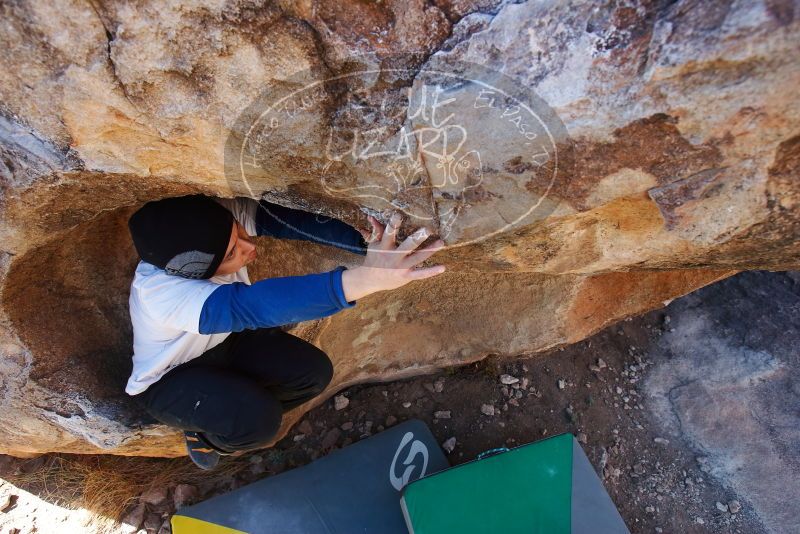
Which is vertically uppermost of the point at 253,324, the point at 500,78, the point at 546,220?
the point at 500,78

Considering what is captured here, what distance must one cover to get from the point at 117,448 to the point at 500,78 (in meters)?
1.37

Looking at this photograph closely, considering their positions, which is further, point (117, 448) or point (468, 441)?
point (468, 441)

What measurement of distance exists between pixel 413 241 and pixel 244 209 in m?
0.53

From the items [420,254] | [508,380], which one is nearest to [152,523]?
[508,380]

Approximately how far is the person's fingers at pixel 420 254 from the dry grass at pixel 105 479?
112 cm

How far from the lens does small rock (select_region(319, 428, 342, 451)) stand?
1939 mm

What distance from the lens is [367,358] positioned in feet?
6.33

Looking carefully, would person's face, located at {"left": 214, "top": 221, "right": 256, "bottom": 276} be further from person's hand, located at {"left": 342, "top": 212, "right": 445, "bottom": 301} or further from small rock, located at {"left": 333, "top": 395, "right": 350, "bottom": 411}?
small rock, located at {"left": 333, "top": 395, "right": 350, "bottom": 411}

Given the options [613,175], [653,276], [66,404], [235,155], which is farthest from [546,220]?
[66,404]

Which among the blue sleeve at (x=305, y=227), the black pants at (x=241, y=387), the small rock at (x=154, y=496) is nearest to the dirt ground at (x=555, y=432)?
the small rock at (x=154, y=496)

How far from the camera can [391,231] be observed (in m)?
1.11

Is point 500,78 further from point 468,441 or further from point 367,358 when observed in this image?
point 468,441

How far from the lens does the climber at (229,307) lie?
3.60ft

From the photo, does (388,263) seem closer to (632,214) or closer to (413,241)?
(413,241)
